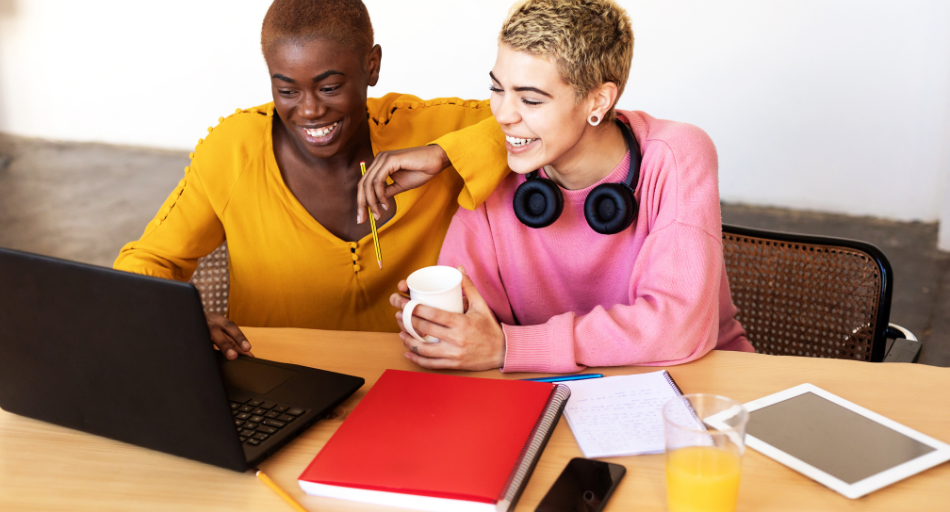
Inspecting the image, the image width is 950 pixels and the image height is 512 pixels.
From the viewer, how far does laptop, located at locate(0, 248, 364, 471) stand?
879 millimetres

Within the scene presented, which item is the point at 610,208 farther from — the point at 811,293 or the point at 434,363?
the point at 811,293

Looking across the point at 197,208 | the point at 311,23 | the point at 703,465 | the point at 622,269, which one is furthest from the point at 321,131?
the point at 703,465

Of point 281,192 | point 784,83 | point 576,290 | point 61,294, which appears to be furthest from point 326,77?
point 784,83

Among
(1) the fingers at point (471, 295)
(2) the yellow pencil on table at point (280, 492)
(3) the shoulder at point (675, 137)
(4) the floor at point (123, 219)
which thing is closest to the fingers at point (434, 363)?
(1) the fingers at point (471, 295)

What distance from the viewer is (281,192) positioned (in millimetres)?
1753

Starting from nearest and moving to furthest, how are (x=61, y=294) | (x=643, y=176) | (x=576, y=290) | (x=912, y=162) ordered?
1. (x=61, y=294)
2. (x=643, y=176)
3. (x=576, y=290)
4. (x=912, y=162)

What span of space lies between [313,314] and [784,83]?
10.8ft

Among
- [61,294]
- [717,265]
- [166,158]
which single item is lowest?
[166,158]

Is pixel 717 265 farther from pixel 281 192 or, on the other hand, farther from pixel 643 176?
pixel 281 192

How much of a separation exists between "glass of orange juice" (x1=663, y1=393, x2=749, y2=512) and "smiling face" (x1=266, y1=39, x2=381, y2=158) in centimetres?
103

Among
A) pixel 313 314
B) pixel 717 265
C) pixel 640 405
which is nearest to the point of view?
pixel 640 405

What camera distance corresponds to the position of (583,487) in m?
0.96

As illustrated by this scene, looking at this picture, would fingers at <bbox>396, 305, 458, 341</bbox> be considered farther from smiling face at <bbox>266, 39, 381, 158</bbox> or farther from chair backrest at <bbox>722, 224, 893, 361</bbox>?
chair backrest at <bbox>722, 224, 893, 361</bbox>

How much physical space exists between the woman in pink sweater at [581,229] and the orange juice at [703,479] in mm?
359
